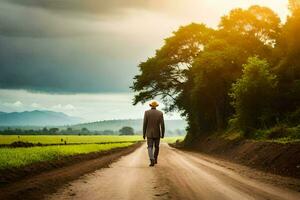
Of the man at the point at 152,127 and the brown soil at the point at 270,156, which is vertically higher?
the man at the point at 152,127

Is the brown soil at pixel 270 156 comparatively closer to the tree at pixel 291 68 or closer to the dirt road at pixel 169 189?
the dirt road at pixel 169 189

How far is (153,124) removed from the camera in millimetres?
17812

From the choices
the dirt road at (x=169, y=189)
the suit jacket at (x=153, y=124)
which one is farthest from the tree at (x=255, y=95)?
the dirt road at (x=169, y=189)

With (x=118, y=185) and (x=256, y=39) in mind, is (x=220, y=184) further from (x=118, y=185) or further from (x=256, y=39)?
(x=256, y=39)

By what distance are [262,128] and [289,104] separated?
4.38m

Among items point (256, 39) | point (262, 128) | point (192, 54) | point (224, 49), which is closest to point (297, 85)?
point (262, 128)

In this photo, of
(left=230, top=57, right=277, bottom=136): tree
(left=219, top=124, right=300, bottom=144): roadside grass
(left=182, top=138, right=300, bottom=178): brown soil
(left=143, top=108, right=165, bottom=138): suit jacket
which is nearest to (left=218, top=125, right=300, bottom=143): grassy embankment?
(left=219, top=124, right=300, bottom=144): roadside grass

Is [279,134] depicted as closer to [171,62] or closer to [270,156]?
[270,156]

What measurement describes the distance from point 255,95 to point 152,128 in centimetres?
1212

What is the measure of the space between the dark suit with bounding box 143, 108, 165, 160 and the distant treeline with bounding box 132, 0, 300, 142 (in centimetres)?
820

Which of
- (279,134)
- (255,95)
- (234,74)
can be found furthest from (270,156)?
(234,74)

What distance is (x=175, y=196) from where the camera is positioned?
9008mm

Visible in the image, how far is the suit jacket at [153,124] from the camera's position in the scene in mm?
17719

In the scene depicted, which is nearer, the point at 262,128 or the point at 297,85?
the point at 262,128
